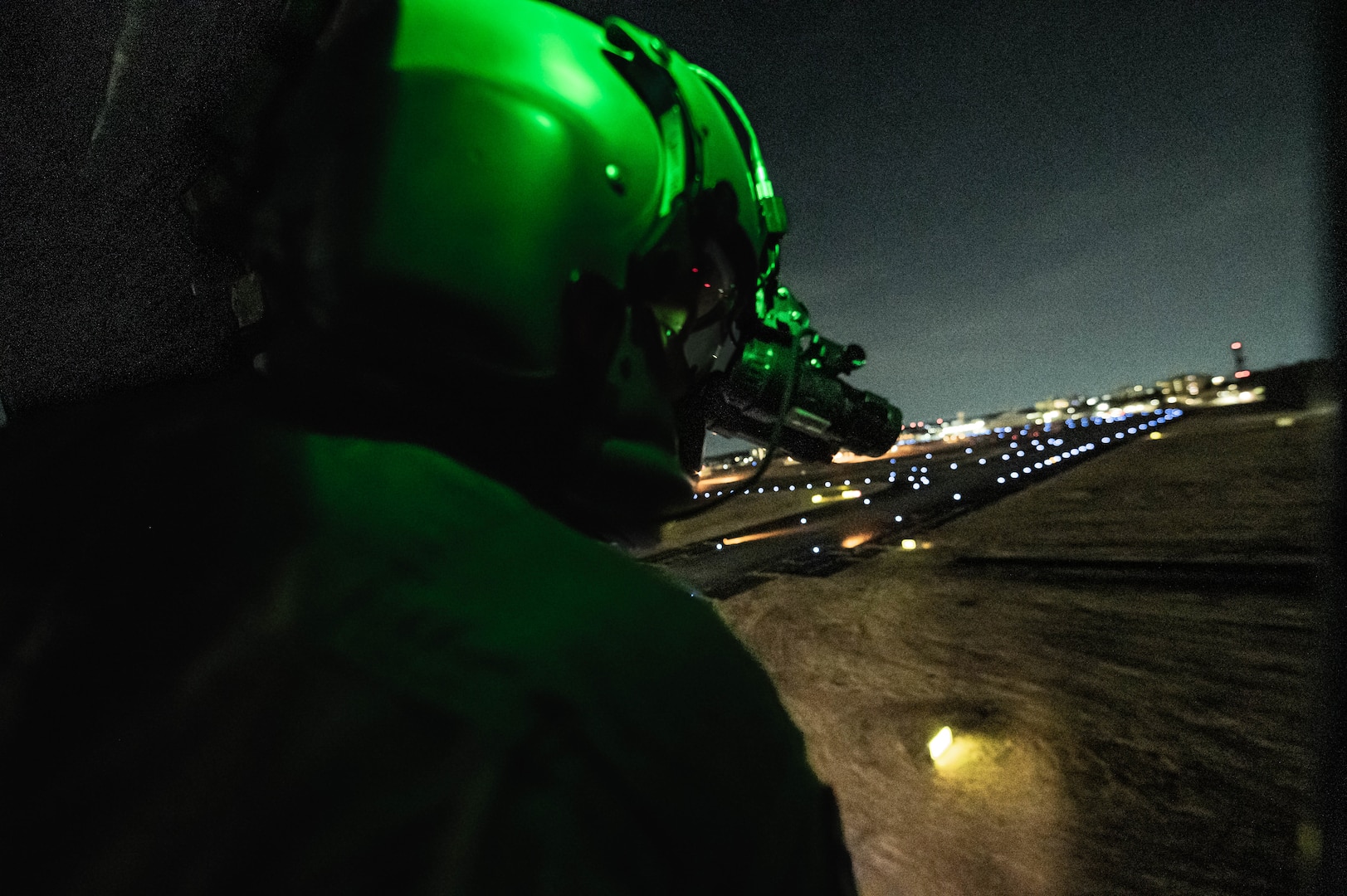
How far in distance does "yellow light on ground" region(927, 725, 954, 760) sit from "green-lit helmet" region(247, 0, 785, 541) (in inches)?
108

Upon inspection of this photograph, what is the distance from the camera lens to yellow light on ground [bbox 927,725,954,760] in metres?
2.99

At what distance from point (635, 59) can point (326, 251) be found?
2.53 ft

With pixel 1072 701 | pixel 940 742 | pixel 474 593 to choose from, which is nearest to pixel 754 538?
pixel 1072 701

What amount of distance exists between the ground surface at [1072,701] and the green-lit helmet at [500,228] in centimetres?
114

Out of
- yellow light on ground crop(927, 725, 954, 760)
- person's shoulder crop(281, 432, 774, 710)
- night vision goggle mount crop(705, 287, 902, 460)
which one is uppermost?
person's shoulder crop(281, 432, 774, 710)

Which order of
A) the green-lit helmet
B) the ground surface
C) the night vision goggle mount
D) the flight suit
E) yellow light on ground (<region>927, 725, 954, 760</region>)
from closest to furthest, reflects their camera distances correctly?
the flight suit < the green-lit helmet < the night vision goggle mount < the ground surface < yellow light on ground (<region>927, 725, 954, 760</region>)

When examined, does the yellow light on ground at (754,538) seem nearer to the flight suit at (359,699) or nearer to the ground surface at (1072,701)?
the ground surface at (1072,701)

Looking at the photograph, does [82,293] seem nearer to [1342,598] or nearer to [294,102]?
[294,102]

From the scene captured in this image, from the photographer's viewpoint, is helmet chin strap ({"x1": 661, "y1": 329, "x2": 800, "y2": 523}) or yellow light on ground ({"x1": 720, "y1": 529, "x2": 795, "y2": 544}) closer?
helmet chin strap ({"x1": 661, "y1": 329, "x2": 800, "y2": 523})

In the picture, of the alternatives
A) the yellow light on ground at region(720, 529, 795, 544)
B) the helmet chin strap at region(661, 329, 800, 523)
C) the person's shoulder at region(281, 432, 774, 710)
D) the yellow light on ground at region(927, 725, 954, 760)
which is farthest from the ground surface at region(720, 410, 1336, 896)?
the yellow light on ground at region(720, 529, 795, 544)

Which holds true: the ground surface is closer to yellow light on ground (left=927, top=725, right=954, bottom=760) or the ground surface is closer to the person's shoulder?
yellow light on ground (left=927, top=725, right=954, bottom=760)

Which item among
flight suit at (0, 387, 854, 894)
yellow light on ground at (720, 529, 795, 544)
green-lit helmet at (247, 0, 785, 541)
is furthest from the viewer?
yellow light on ground at (720, 529, 795, 544)

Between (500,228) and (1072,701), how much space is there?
3.92m

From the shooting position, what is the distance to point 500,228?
0.87 metres
